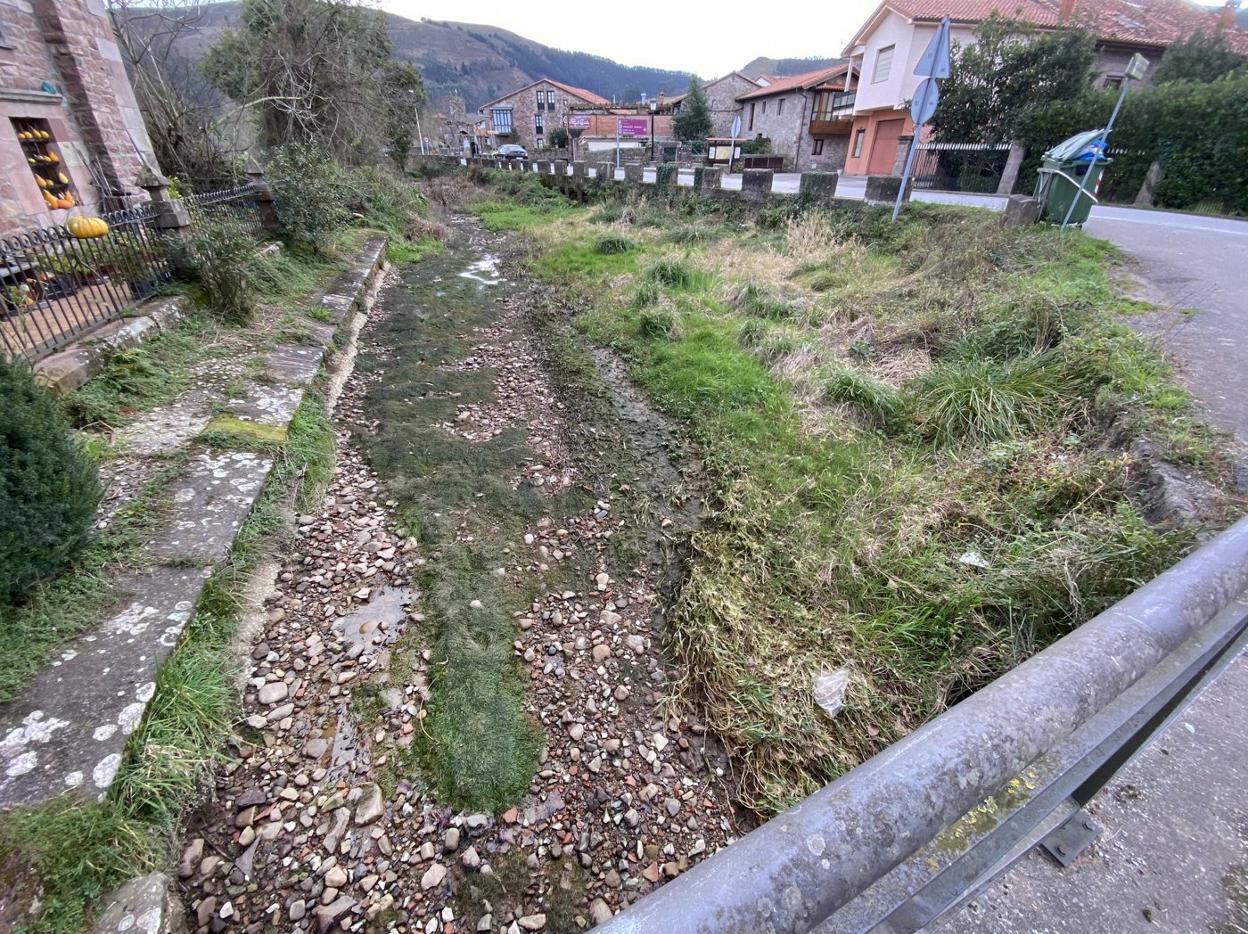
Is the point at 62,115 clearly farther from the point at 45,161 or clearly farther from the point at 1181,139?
the point at 1181,139

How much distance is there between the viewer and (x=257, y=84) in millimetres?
Result: 12984

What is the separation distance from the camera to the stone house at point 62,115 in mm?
6691

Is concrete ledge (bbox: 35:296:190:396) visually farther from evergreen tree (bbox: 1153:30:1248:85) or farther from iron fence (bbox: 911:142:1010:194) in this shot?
evergreen tree (bbox: 1153:30:1248:85)

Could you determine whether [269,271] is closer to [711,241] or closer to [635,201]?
[711,241]

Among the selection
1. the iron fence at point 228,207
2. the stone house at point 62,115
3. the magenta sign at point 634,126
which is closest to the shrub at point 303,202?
the iron fence at point 228,207

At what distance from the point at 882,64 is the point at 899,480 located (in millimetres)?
28104

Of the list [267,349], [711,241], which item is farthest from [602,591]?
[711,241]

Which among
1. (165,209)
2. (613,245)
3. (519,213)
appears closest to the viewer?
(165,209)

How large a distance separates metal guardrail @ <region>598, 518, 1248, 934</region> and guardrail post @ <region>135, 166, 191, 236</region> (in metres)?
7.99

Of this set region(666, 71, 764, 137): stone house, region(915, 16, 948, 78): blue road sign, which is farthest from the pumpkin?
region(666, 71, 764, 137): stone house

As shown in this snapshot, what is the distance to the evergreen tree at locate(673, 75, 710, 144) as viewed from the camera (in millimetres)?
41219

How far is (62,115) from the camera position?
753 cm

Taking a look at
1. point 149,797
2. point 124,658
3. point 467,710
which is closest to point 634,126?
point 467,710

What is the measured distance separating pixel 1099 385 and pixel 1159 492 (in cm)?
138
